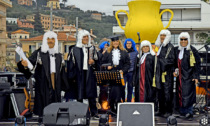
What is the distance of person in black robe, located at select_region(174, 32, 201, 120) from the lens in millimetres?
9586

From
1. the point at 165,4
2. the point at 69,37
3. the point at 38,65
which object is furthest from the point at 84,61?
the point at 69,37

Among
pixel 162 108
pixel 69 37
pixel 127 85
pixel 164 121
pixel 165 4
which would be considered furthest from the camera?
pixel 69 37

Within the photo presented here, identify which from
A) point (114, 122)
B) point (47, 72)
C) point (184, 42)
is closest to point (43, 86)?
point (47, 72)

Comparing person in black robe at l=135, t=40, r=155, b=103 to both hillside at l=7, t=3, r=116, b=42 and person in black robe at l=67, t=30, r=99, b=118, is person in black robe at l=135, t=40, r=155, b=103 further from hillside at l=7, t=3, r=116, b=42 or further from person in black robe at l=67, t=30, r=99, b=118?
hillside at l=7, t=3, r=116, b=42

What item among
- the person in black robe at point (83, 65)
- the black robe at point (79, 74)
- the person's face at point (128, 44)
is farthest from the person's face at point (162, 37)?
the black robe at point (79, 74)

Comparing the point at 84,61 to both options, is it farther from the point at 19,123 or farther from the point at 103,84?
the point at 19,123

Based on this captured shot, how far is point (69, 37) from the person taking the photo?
96.9m

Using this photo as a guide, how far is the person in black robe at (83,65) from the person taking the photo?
9.39 meters

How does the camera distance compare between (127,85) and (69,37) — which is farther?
(69,37)

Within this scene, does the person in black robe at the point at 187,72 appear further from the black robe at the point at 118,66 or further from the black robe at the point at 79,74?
the black robe at the point at 79,74

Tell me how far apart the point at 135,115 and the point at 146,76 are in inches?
88.8

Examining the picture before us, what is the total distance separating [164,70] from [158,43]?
29.4 inches

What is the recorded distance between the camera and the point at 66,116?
691 cm

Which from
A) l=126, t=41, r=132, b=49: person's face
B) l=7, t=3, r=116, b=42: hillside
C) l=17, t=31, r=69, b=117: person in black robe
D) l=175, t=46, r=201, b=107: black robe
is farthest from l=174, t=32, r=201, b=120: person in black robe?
l=7, t=3, r=116, b=42: hillside
